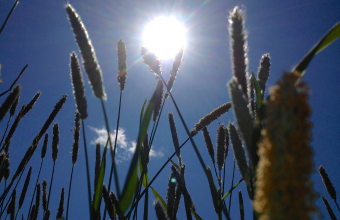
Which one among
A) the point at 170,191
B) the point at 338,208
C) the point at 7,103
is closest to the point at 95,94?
the point at 7,103

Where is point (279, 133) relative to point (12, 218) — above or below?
below

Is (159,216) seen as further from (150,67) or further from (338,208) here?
(338,208)

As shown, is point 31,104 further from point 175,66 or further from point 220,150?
point 220,150

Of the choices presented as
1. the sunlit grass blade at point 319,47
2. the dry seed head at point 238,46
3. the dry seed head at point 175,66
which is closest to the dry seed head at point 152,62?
the dry seed head at point 175,66

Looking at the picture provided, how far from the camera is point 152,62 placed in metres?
2.83

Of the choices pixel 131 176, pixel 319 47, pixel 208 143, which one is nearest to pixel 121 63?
pixel 131 176

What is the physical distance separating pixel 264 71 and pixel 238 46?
33.9 inches

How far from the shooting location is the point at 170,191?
227cm

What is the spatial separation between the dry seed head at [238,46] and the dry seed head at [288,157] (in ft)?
1.76

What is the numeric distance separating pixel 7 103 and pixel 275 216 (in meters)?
1.78

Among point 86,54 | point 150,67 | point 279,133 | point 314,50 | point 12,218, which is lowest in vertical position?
point 279,133

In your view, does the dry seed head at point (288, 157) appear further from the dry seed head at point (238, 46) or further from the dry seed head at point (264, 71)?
the dry seed head at point (264, 71)

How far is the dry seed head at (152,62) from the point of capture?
2805 mm

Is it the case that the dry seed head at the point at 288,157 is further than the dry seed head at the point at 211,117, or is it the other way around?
the dry seed head at the point at 211,117
